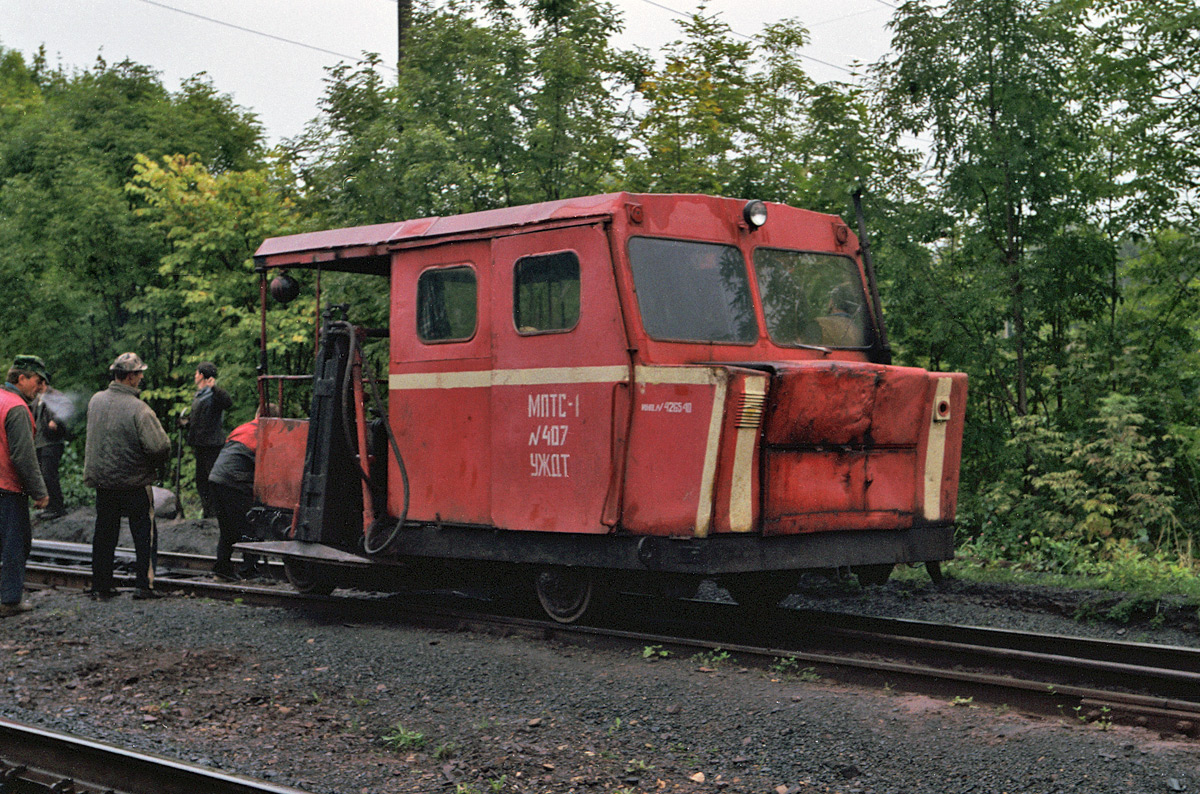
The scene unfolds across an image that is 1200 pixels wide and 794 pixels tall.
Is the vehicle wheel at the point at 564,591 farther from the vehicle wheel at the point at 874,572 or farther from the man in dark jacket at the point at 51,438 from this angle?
the man in dark jacket at the point at 51,438

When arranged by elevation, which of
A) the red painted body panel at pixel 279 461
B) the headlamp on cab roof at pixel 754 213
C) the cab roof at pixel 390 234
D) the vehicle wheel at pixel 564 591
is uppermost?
the headlamp on cab roof at pixel 754 213

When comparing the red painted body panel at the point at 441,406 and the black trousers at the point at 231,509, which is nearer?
the red painted body panel at the point at 441,406

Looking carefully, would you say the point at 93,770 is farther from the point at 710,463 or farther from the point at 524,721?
the point at 710,463

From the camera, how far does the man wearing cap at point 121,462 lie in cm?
910

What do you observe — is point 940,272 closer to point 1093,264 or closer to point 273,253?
point 1093,264

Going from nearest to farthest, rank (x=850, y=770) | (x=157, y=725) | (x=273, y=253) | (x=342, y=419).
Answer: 1. (x=850, y=770)
2. (x=157, y=725)
3. (x=342, y=419)
4. (x=273, y=253)

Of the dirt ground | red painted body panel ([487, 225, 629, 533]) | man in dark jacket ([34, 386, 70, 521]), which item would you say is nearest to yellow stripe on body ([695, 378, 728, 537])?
red painted body panel ([487, 225, 629, 533])

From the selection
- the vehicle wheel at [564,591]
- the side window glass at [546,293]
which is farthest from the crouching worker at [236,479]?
the side window glass at [546,293]

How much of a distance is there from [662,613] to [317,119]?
27.1 feet

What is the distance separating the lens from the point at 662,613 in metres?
8.45

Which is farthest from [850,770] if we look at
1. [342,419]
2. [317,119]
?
[317,119]

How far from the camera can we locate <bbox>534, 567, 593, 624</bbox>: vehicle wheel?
750 centimetres

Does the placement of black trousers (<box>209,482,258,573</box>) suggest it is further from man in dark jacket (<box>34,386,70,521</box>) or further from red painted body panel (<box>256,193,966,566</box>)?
man in dark jacket (<box>34,386,70,521</box>)

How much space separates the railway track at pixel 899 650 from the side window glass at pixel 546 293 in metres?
1.92
